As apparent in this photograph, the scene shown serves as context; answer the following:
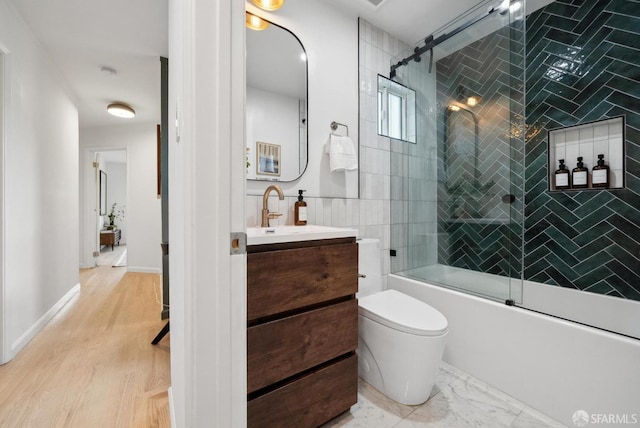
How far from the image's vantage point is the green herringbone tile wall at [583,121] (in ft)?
5.41

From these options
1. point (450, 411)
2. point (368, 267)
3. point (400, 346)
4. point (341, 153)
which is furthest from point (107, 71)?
point (450, 411)

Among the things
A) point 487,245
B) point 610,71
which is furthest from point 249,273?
point 610,71

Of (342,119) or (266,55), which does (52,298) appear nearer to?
(266,55)

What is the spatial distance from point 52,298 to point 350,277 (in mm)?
3042

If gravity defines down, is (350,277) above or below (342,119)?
below

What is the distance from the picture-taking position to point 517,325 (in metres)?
1.43

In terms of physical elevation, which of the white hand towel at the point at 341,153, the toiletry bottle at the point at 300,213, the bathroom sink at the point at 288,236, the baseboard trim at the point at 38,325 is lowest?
the baseboard trim at the point at 38,325

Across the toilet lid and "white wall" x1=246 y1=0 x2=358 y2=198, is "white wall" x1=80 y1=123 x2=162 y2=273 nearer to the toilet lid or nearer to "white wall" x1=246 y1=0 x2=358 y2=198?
"white wall" x1=246 y1=0 x2=358 y2=198

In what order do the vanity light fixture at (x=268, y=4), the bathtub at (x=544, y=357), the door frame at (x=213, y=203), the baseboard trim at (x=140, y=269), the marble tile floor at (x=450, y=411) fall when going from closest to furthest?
1. the door frame at (x=213, y=203)
2. the bathtub at (x=544, y=357)
3. the marble tile floor at (x=450, y=411)
4. the vanity light fixture at (x=268, y=4)
5. the baseboard trim at (x=140, y=269)

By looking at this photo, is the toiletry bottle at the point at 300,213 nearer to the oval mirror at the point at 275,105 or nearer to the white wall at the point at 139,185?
the oval mirror at the point at 275,105

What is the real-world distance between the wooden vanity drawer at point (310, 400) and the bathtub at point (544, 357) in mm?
859

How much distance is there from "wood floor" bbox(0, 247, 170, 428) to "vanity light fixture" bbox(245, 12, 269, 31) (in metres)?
2.16

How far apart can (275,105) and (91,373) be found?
6.61 feet

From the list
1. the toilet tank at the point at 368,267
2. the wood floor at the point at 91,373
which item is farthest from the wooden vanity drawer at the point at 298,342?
the wood floor at the point at 91,373
